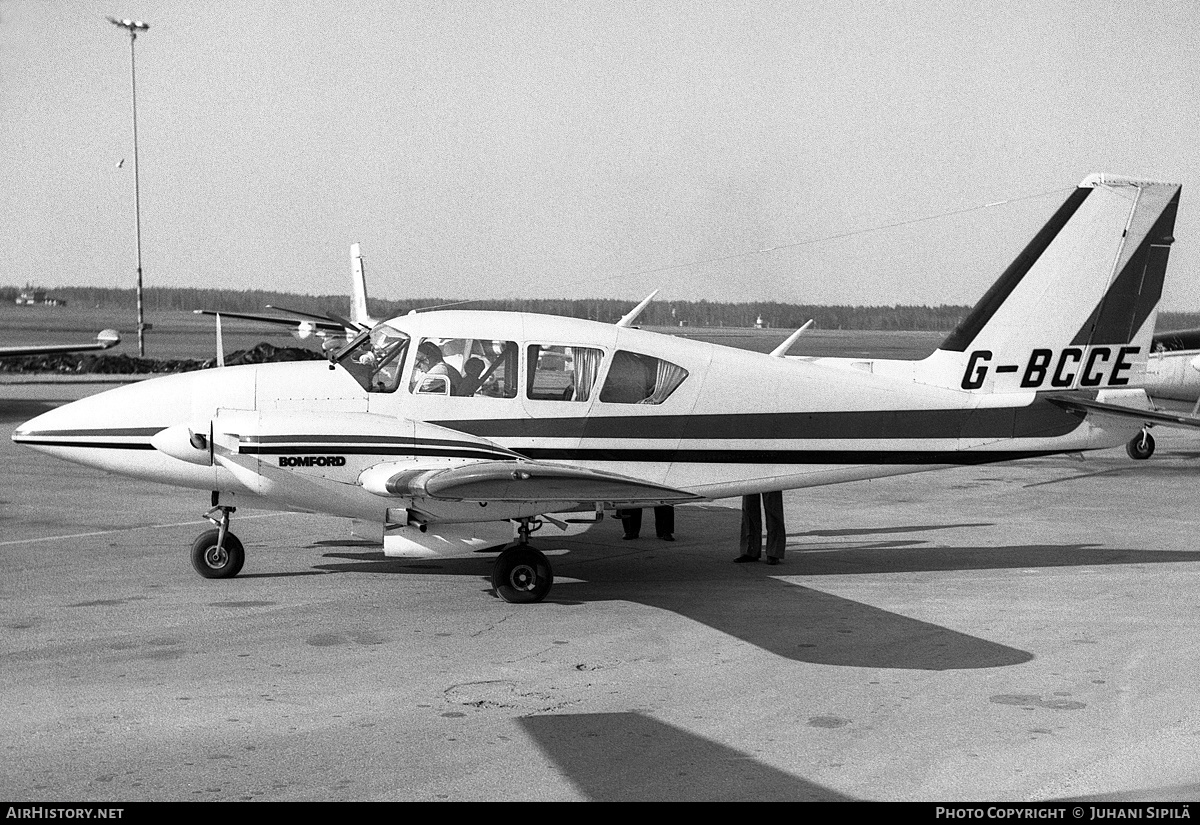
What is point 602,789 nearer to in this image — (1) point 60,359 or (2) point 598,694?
(2) point 598,694

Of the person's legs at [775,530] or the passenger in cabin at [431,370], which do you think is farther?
the person's legs at [775,530]

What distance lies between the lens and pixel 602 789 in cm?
580

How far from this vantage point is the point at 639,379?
11.0 m

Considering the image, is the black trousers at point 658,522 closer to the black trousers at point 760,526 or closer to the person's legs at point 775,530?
the black trousers at point 760,526

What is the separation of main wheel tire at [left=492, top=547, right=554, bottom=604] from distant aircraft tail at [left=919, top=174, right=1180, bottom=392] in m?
4.60

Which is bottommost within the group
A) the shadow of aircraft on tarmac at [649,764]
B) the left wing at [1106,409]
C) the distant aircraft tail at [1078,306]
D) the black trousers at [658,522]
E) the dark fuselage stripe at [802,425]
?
the shadow of aircraft on tarmac at [649,764]

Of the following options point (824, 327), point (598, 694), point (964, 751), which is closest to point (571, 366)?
point (598, 694)

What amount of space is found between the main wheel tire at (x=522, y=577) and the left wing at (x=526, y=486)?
2.78 feet

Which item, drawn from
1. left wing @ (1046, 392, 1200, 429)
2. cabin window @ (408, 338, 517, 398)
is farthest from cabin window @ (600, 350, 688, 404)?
left wing @ (1046, 392, 1200, 429)

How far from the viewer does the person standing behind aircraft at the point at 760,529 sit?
1225 centimetres

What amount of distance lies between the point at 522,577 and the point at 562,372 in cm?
195

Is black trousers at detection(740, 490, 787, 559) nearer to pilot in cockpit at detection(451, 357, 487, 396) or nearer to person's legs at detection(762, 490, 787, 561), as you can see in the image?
person's legs at detection(762, 490, 787, 561)

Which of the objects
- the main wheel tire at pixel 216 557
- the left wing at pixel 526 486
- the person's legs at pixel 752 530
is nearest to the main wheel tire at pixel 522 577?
the left wing at pixel 526 486

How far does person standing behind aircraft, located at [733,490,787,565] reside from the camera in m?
12.2
